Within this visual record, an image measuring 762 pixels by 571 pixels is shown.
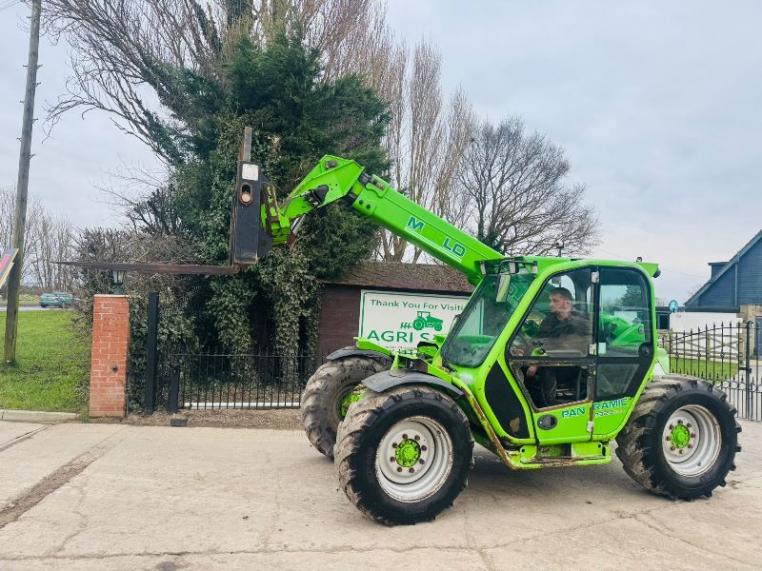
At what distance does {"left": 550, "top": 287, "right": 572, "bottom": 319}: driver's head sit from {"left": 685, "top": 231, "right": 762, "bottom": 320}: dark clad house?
29.4 m

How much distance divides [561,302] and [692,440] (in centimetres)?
200

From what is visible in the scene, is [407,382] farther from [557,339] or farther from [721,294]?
[721,294]

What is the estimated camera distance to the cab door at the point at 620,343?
17.5 ft

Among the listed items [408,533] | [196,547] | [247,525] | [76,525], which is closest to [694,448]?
[408,533]

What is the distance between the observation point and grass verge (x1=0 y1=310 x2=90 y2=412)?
354 inches

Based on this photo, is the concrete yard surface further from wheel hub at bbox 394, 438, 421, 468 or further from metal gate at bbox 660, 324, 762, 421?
metal gate at bbox 660, 324, 762, 421

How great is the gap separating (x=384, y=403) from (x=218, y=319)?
24.1 ft

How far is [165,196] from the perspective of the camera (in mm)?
13977

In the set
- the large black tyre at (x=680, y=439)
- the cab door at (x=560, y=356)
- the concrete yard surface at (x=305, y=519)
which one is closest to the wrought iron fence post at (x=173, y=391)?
the concrete yard surface at (x=305, y=519)

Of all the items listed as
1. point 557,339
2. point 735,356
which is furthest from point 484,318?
point 735,356

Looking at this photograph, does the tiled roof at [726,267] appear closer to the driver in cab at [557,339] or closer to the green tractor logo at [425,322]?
the green tractor logo at [425,322]

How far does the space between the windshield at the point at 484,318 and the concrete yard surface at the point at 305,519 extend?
1325 mm

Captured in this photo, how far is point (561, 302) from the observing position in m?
5.35

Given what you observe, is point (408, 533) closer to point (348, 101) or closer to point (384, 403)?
point (384, 403)
